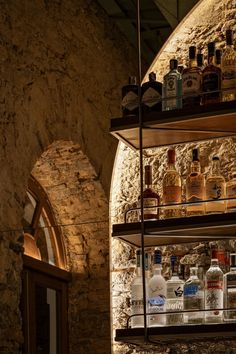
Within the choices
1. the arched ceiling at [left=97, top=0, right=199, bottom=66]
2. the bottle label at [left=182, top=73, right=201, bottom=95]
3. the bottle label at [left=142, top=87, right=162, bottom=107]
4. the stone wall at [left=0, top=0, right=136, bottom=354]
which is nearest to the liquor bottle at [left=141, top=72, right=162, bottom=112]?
the bottle label at [left=142, top=87, right=162, bottom=107]

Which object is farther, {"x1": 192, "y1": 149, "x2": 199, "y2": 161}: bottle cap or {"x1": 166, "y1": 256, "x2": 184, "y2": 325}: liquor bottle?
{"x1": 192, "y1": 149, "x2": 199, "y2": 161}: bottle cap

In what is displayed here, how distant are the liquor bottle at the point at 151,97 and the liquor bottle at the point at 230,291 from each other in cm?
61

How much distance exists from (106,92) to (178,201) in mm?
2699

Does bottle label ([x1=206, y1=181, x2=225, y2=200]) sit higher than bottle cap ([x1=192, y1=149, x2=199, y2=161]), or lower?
lower

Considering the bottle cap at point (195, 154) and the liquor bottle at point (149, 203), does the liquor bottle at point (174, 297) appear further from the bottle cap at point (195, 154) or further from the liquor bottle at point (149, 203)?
the bottle cap at point (195, 154)

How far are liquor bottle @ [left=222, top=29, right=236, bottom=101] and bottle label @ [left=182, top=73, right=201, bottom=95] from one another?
0.09 metres

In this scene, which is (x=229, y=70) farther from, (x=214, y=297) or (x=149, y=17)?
(x=149, y=17)

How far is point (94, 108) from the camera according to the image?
591 centimetres

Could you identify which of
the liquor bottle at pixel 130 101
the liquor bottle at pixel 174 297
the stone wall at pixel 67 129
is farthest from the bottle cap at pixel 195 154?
the stone wall at pixel 67 129

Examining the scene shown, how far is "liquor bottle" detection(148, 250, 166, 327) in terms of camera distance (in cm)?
322

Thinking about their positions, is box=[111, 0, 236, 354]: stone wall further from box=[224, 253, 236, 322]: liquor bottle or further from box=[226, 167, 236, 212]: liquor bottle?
box=[224, 253, 236, 322]: liquor bottle

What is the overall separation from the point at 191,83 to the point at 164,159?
576 mm

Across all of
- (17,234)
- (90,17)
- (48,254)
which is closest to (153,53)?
(90,17)

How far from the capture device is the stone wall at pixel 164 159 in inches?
143
